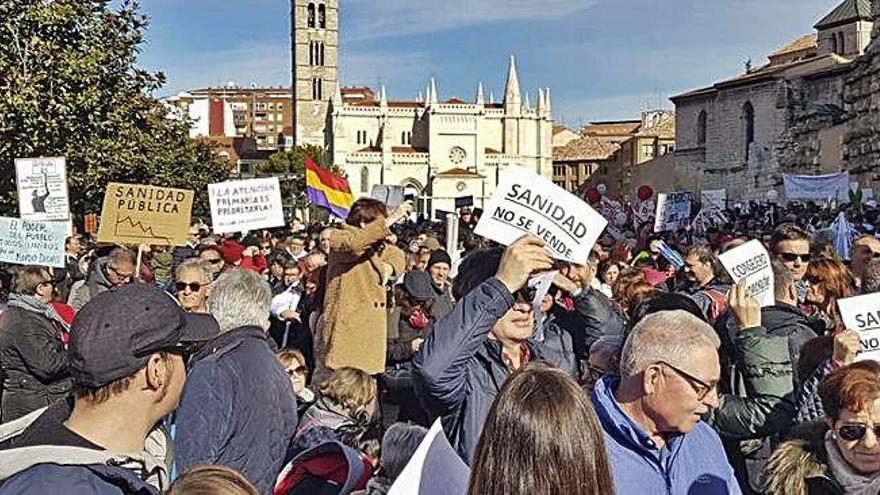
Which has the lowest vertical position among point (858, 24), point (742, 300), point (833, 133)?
point (742, 300)

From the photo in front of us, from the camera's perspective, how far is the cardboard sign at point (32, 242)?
10.2 metres

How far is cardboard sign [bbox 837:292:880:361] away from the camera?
5027mm

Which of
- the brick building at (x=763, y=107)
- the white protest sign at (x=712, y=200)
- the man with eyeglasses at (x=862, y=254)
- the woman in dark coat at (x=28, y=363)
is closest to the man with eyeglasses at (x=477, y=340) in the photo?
the woman in dark coat at (x=28, y=363)

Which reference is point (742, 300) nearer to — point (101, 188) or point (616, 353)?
point (616, 353)

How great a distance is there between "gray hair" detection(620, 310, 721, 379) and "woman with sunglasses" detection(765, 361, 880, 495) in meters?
0.72

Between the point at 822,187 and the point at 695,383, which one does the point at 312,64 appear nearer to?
the point at 822,187

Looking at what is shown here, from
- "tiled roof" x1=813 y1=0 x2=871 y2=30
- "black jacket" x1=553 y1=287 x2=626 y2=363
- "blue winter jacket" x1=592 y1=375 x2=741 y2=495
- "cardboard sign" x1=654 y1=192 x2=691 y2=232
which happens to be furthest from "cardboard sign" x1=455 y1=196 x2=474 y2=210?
"tiled roof" x1=813 y1=0 x2=871 y2=30

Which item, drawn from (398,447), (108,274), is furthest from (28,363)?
(398,447)

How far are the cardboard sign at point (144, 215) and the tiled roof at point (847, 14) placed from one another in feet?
209

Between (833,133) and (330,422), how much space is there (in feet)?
106

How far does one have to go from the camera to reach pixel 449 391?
4.03 metres

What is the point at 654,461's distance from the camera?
12.1 ft

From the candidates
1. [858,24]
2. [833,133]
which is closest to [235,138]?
[858,24]

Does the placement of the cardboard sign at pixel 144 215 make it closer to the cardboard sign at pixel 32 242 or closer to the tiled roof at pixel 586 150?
the cardboard sign at pixel 32 242
